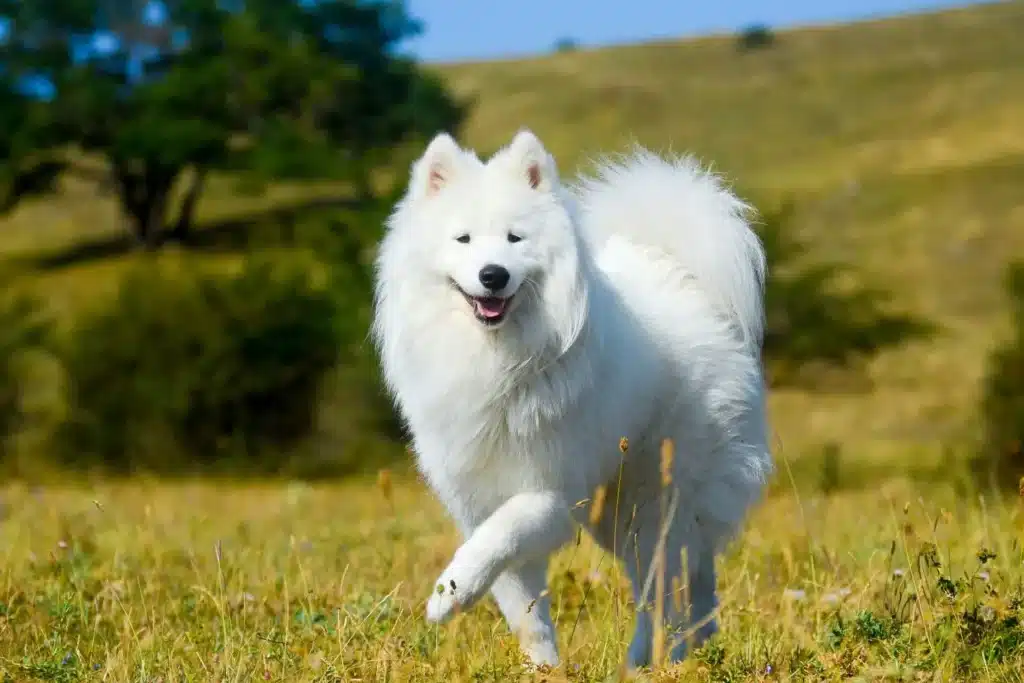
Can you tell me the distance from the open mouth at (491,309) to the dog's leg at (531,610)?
85cm

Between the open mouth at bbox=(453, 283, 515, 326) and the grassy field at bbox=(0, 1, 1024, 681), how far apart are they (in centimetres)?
74

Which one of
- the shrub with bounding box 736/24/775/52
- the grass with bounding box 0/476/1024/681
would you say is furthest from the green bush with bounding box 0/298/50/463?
the shrub with bounding box 736/24/775/52

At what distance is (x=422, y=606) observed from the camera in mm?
4523

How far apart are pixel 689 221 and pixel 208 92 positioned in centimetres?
3362

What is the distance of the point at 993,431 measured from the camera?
1070 centimetres

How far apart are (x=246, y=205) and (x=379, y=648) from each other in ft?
143

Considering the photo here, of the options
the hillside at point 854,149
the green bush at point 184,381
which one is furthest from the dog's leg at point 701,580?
the hillside at point 854,149

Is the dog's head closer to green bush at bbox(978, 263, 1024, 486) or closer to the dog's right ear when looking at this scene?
the dog's right ear

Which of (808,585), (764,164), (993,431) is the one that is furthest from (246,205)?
(808,585)

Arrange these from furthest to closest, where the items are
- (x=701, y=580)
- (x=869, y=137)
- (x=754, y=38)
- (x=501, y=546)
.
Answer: (x=754, y=38), (x=869, y=137), (x=701, y=580), (x=501, y=546)

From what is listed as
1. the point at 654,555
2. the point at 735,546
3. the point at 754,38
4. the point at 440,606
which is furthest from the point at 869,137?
the point at 440,606

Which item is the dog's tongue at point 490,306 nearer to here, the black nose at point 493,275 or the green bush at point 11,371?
the black nose at point 493,275

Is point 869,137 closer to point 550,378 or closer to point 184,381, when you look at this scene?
point 184,381

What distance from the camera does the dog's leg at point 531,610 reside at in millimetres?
3997
